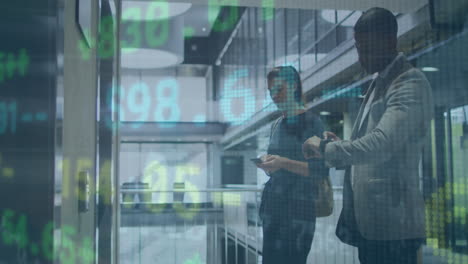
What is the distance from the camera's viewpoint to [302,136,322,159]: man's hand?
954 mm

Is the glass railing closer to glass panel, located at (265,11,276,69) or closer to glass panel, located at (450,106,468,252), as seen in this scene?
glass panel, located at (450,106,468,252)

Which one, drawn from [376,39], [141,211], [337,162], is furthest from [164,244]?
[376,39]

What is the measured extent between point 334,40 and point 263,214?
173 centimetres

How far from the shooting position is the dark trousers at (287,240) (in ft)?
3.19

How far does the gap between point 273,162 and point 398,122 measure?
1.00 ft

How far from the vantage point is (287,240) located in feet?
3.19

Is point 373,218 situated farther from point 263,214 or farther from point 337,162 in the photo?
point 263,214

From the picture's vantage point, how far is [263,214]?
1.00m
